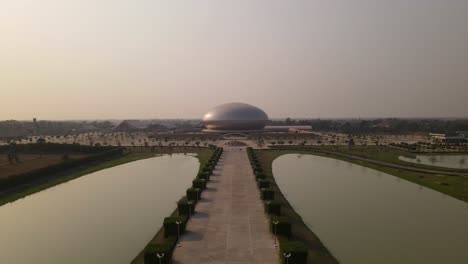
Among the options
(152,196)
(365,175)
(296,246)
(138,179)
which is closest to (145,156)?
(138,179)

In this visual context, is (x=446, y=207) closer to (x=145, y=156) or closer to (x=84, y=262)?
(x=84, y=262)

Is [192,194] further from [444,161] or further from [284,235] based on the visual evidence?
[444,161]

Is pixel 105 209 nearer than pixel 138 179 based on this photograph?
Yes

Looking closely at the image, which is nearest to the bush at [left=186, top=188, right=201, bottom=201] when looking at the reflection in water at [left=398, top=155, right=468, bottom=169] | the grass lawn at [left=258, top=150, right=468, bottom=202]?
the grass lawn at [left=258, top=150, right=468, bottom=202]

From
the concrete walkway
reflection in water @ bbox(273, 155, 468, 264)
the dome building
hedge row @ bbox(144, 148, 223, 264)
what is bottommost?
reflection in water @ bbox(273, 155, 468, 264)

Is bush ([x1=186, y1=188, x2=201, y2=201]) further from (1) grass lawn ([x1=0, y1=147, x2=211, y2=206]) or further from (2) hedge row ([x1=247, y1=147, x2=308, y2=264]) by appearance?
(1) grass lawn ([x1=0, y1=147, x2=211, y2=206])

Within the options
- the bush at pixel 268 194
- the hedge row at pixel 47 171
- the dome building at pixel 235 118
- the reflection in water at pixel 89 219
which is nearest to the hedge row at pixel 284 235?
the bush at pixel 268 194

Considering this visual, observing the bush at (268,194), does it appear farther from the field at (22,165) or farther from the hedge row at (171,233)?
the field at (22,165)
